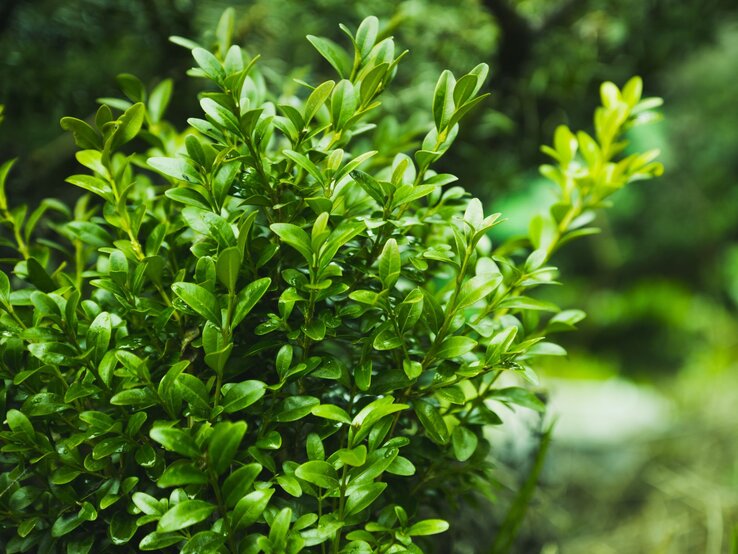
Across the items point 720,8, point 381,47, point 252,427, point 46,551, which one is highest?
point 720,8

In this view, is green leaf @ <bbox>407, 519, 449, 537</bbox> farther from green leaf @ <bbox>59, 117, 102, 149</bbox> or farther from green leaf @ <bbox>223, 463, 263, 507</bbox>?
green leaf @ <bbox>59, 117, 102, 149</bbox>

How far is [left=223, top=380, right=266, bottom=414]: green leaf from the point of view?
40 centimetres

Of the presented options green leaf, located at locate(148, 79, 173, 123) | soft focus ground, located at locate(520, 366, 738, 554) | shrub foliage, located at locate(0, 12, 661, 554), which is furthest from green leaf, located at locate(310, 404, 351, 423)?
soft focus ground, located at locate(520, 366, 738, 554)

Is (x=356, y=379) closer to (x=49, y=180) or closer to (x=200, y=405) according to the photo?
(x=200, y=405)

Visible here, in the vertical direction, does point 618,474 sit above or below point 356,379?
above

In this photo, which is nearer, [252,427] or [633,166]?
[252,427]

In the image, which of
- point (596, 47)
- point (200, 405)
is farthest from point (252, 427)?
point (596, 47)

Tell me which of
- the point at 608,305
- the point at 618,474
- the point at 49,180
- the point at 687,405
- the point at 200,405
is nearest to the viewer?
the point at 200,405

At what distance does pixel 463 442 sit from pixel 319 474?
0.40 ft

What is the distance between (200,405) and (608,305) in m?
2.33

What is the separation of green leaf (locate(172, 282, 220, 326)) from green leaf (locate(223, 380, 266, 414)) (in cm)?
5

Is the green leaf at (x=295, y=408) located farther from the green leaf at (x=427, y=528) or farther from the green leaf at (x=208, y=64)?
the green leaf at (x=208, y=64)

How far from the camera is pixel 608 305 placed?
2.46 m

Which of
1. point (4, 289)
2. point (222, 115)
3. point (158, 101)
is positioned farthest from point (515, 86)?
point (4, 289)
